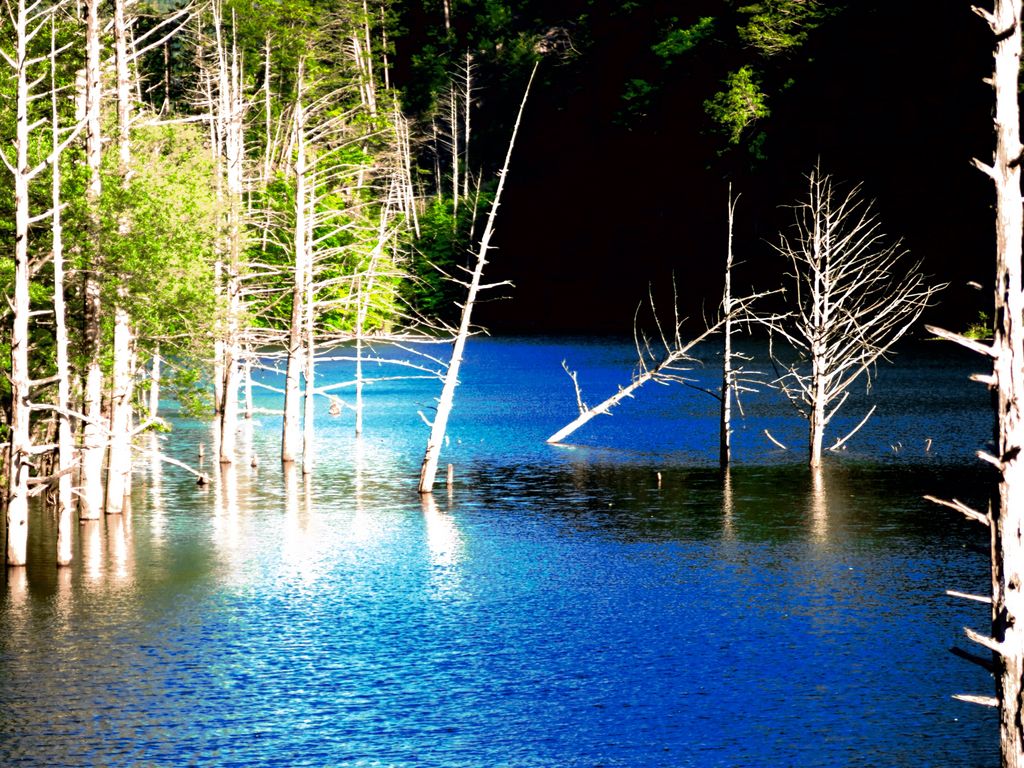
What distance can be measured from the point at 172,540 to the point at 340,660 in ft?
41.9

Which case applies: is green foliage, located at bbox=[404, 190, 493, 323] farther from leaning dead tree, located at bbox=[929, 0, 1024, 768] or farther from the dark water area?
leaning dead tree, located at bbox=[929, 0, 1024, 768]

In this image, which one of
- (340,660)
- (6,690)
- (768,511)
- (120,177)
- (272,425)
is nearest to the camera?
(6,690)

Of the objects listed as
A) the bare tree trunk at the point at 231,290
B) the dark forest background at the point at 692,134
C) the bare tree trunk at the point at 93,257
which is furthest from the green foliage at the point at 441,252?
the bare tree trunk at the point at 93,257

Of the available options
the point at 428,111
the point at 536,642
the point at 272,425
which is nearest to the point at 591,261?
the point at 428,111

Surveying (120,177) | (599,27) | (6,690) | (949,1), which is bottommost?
(6,690)

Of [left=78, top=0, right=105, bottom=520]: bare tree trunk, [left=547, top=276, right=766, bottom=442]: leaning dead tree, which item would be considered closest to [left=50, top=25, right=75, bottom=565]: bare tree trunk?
[left=78, top=0, right=105, bottom=520]: bare tree trunk

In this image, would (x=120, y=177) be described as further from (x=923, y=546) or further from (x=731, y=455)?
(x=731, y=455)

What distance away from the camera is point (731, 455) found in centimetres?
5109

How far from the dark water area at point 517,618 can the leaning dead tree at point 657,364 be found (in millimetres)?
3154

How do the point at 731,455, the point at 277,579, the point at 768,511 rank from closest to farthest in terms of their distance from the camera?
the point at 277,579
the point at 768,511
the point at 731,455

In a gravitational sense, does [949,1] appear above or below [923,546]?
above

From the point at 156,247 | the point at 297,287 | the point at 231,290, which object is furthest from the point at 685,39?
the point at 156,247

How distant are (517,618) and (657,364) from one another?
41719 mm

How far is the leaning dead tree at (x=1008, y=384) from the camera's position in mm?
11992
